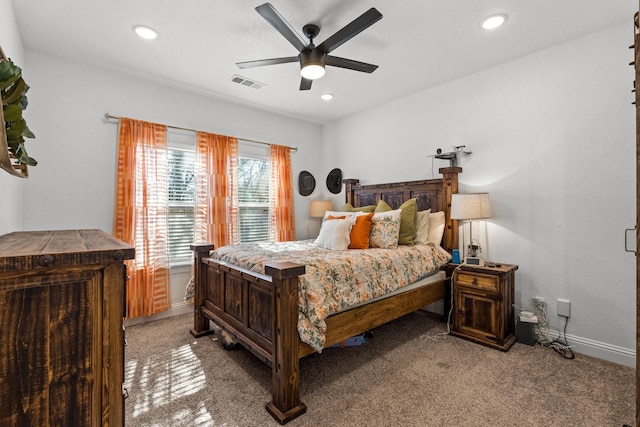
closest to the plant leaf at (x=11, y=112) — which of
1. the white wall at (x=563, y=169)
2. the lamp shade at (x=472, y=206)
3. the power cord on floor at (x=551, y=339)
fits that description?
the lamp shade at (x=472, y=206)

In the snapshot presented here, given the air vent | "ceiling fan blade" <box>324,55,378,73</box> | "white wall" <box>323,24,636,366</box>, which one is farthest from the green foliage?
"white wall" <box>323,24,636,366</box>

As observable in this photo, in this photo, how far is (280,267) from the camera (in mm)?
1776

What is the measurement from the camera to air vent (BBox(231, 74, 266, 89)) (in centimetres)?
336

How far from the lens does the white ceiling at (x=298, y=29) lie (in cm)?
221

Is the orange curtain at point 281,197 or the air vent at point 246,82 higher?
the air vent at point 246,82

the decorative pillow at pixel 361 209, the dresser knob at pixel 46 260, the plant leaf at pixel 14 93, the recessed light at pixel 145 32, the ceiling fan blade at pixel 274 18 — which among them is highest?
the recessed light at pixel 145 32

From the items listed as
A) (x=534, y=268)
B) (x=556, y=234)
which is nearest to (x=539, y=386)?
(x=534, y=268)

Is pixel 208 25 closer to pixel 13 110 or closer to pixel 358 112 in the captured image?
pixel 13 110

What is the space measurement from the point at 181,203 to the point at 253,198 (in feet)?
3.25

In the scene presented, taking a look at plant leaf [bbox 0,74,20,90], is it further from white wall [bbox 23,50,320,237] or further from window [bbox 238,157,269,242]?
window [bbox 238,157,269,242]

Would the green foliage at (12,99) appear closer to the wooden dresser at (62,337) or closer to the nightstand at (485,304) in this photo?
the wooden dresser at (62,337)

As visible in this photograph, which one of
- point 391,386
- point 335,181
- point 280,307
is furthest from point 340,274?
point 335,181

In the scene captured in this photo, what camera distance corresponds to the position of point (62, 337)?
2.72ft

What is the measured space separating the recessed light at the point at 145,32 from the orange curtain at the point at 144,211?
3.32ft
